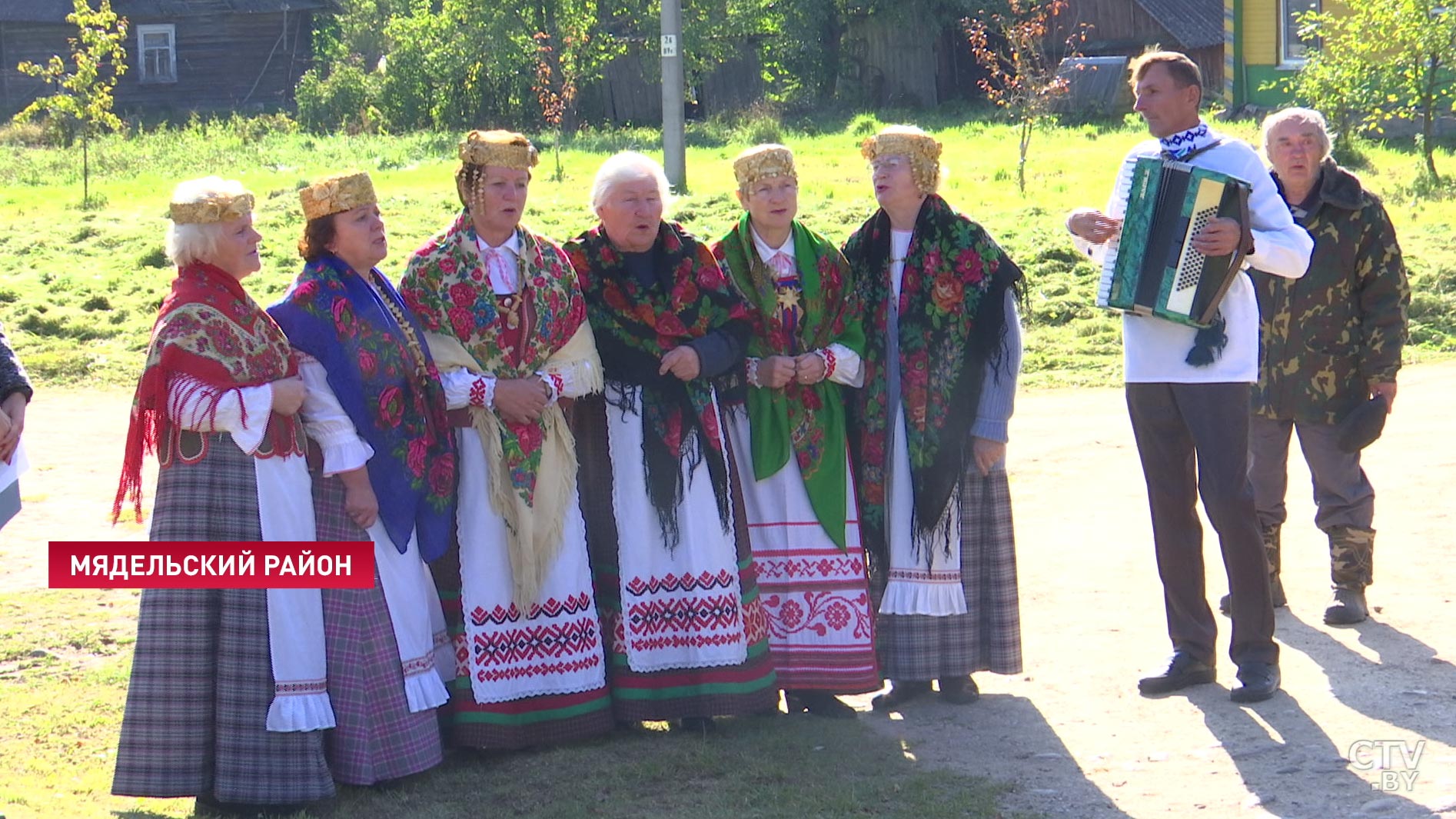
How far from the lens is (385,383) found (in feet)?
14.8

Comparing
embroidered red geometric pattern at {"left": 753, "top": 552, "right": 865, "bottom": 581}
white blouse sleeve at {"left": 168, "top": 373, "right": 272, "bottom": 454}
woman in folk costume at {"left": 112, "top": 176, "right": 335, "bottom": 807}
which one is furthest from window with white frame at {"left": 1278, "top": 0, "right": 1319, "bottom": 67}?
white blouse sleeve at {"left": 168, "top": 373, "right": 272, "bottom": 454}

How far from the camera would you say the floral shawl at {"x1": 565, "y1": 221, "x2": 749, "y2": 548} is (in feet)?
16.3

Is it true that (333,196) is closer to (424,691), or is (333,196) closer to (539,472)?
(539,472)

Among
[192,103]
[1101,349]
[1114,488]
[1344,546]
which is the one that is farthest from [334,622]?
[192,103]

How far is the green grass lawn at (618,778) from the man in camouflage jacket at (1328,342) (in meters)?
1.98

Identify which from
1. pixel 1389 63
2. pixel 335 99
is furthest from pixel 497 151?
pixel 335 99

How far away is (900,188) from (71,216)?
44.3ft

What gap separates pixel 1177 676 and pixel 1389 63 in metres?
13.1

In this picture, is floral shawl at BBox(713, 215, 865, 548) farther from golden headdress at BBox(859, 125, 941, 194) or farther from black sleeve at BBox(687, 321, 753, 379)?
golden headdress at BBox(859, 125, 941, 194)

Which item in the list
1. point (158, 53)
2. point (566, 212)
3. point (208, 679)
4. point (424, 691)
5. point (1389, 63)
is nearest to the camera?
point (208, 679)

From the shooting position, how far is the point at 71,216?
16344mm

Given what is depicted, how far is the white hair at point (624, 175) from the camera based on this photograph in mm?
→ 4918

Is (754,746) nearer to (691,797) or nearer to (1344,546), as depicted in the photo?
(691,797)

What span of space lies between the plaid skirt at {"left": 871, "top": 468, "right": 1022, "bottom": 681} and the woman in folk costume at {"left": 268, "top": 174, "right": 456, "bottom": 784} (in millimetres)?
1593
